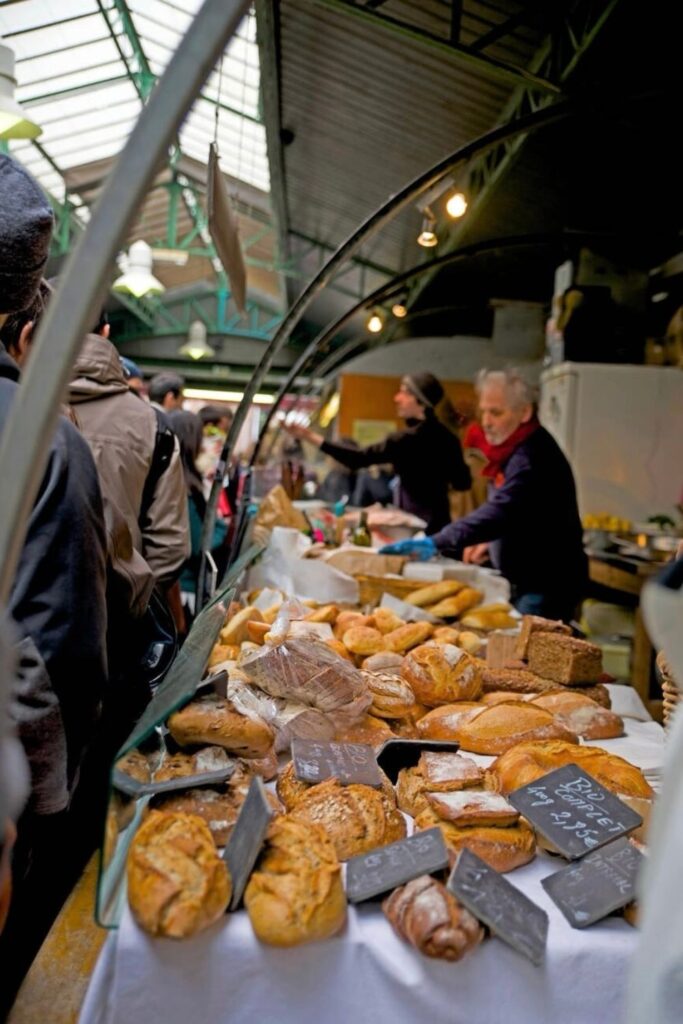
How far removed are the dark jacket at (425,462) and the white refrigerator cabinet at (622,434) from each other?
1.73 m

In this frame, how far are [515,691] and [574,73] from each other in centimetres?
378

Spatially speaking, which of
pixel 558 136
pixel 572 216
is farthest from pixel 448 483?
pixel 572 216

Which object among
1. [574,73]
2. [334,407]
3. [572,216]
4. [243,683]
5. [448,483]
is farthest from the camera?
[334,407]

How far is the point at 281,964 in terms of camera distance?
103cm

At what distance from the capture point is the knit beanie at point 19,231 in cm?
119

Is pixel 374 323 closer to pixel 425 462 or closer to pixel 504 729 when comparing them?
pixel 425 462

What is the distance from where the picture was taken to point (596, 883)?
1.11 metres

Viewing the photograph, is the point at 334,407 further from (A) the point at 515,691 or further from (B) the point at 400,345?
(A) the point at 515,691

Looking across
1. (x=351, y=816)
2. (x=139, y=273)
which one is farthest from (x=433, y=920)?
(x=139, y=273)

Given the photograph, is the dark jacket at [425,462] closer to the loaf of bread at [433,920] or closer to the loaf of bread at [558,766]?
the loaf of bread at [558,766]

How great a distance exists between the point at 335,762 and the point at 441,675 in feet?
1.68

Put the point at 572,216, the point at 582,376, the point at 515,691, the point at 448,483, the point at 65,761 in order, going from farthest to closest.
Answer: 1. the point at 572,216
2. the point at 582,376
3. the point at 448,483
4. the point at 515,691
5. the point at 65,761

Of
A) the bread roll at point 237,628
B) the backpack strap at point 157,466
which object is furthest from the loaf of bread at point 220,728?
the backpack strap at point 157,466

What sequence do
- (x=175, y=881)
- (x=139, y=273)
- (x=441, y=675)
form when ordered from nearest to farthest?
(x=175, y=881) < (x=441, y=675) < (x=139, y=273)
